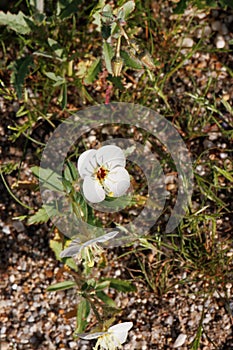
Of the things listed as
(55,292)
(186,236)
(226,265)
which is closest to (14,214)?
(55,292)

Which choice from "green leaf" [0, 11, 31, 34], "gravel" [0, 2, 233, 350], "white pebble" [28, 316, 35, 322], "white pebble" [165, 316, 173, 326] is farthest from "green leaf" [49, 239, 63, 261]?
"green leaf" [0, 11, 31, 34]

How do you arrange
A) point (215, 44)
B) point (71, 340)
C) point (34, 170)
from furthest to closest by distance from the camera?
point (215, 44) < point (71, 340) < point (34, 170)

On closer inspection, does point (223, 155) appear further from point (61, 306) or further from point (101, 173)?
point (61, 306)

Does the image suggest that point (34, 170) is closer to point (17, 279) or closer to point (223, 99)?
point (17, 279)

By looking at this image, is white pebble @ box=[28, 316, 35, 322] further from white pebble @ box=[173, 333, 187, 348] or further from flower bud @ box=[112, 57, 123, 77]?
flower bud @ box=[112, 57, 123, 77]

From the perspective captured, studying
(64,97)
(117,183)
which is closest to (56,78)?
(64,97)

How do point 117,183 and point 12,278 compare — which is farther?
point 12,278
